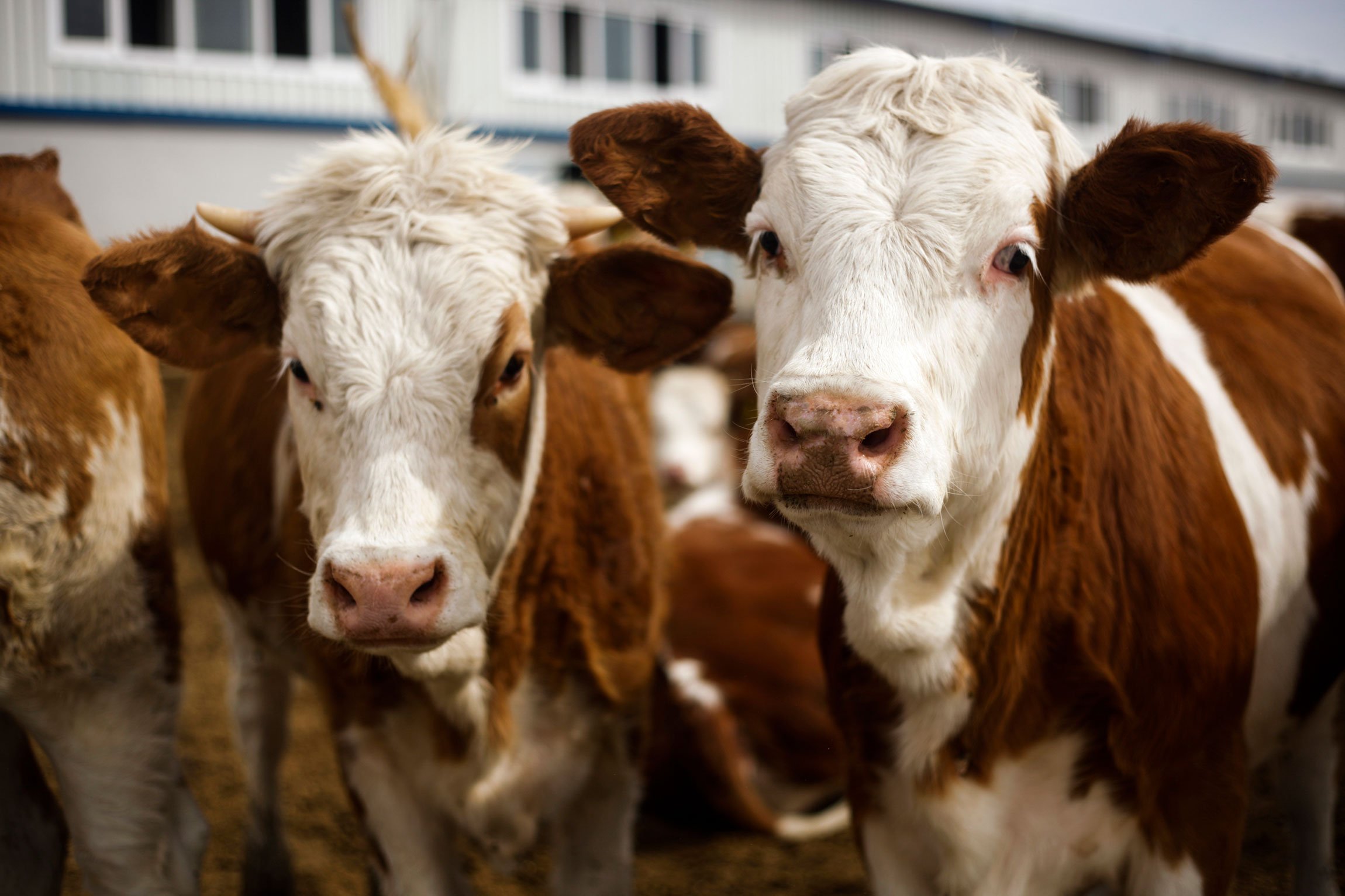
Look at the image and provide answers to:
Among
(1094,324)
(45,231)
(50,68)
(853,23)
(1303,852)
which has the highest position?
(853,23)

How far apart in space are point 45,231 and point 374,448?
1195 mm

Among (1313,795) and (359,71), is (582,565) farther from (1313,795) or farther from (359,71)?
(359,71)

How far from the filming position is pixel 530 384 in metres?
2.88

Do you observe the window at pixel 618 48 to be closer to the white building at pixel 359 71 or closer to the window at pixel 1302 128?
the white building at pixel 359 71

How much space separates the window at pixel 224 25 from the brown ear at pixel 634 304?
47.6ft

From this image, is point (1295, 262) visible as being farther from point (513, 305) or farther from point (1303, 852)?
point (513, 305)

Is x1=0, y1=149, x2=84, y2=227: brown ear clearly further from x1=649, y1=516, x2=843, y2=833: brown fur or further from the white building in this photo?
the white building

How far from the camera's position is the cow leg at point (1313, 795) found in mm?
3469

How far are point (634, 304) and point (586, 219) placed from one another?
0.28 meters

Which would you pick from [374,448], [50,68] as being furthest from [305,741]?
[50,68]

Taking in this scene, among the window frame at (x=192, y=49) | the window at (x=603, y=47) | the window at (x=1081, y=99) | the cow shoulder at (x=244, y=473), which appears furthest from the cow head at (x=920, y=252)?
the window at (x=1081, y=99)

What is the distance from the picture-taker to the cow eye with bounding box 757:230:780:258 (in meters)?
2.43

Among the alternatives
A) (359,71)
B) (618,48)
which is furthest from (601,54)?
(359,71)

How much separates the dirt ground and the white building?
667 cm
